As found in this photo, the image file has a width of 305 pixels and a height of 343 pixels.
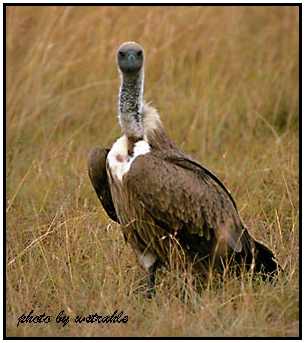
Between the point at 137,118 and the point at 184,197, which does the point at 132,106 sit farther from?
the point at 184,197

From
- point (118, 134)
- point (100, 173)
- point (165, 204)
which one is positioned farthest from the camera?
point (118, 134)

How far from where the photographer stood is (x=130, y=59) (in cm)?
609

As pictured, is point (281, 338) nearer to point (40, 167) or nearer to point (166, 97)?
point (40, 167)

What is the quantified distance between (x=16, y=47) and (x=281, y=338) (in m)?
Answer: 5.43

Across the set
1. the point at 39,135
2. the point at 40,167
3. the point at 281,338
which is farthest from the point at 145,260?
the point at 39,135

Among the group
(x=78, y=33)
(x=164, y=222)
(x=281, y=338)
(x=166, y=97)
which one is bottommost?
(x=281, y=338)

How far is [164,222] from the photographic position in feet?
18.9

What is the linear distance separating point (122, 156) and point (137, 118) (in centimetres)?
33

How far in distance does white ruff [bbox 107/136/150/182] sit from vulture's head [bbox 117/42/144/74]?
0.47 meters

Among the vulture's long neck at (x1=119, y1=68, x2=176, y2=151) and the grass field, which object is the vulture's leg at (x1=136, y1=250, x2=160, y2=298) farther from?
the vulture's long neck at (x1=119, y1=68, x2=176, y2=151)

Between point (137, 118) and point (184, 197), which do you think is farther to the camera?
point (137, 118)

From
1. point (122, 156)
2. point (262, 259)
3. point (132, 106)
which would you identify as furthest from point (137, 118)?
point (262, 259)

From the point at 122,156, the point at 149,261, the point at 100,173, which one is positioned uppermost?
the point at 122,156

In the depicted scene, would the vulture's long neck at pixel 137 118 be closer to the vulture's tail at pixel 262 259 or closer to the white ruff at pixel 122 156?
the white ruff at pixel 122 156
